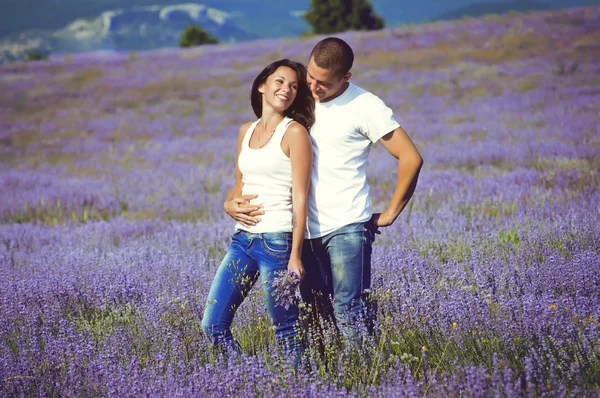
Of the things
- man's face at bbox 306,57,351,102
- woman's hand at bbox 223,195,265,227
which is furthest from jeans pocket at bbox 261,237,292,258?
man's face at bbox 306,57,351,102

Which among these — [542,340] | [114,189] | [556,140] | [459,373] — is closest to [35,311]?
[459,373]

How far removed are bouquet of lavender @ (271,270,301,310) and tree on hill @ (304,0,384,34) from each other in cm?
3928

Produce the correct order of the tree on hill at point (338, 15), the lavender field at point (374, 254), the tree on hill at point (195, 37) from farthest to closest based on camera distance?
the tree on hill at point (195, 37), the tree on hill at point (338, 15), the lavender field at point (374, 254)

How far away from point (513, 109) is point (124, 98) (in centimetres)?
1208

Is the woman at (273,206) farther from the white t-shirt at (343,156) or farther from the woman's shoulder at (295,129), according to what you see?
the white t-shirt at (343,156)

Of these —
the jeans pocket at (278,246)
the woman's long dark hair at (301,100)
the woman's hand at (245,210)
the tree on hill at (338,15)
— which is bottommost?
the jeans pocket at (278,246)

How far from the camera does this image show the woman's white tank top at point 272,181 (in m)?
2.62

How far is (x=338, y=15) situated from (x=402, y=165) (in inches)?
1566

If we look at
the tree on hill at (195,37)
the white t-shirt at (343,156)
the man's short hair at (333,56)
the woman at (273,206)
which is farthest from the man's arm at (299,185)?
the tree on hill at (195,37)

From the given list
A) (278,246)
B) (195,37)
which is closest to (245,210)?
(278,246)

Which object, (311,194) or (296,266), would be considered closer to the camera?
(296,266)

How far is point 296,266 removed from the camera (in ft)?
8.19

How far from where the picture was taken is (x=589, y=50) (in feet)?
59.4

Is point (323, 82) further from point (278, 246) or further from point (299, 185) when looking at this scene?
point (278, 246)
